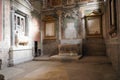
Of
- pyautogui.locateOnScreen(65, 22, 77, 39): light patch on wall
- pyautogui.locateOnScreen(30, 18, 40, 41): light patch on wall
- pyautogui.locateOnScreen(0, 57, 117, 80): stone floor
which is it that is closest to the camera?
pyautogui.locateOnScreen(0, 57, 117, 80): stone floor

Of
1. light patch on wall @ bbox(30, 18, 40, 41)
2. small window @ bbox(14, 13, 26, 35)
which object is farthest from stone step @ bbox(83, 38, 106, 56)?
small window @ bbox(14, 13, 26, 35)

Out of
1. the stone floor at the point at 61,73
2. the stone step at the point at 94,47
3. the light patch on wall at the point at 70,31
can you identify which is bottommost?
the stone floor at the point at 61,73

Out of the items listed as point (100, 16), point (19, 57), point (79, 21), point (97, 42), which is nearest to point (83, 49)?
point (97, 42)

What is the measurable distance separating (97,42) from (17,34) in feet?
16.0

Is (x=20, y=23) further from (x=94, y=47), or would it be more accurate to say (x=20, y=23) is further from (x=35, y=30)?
(x=94, y=47)

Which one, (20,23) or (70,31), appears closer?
(20,23)

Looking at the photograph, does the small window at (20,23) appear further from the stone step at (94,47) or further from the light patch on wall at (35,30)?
the stone step at (94,47)

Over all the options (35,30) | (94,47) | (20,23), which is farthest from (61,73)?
(35,30)

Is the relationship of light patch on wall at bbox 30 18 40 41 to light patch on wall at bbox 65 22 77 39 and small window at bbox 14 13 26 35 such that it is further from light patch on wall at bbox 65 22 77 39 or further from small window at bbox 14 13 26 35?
light patch on wall at bbox 65 22 77 39

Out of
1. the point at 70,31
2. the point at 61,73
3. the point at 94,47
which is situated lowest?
the point at 61,73

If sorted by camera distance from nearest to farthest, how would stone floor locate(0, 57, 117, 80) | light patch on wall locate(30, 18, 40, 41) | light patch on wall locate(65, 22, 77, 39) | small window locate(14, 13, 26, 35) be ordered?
stone floor locate(0, 57, 117, 80) < small window locate(14, 13, 26, 35) < light patch on wall locate(30, 18, 40, 41) < light patch on wall locate(65, 22, 77, 39)

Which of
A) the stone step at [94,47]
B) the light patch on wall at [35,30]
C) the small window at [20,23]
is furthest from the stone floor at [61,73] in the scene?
the light patch on wall at [35,30]

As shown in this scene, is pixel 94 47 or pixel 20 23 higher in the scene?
pixel 20 23

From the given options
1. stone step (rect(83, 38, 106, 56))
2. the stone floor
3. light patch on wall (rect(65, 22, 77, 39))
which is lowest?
the stone floor
